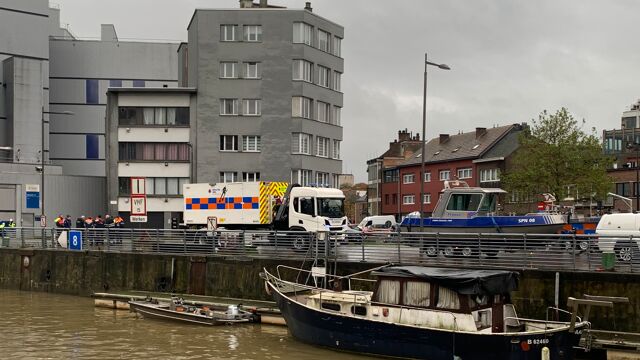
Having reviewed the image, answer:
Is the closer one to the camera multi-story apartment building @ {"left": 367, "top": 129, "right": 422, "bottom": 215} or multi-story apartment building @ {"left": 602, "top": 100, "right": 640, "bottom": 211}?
multi-story apartment building @ {"left": 602, "top": 100, "right": 640, "bottom": 211}

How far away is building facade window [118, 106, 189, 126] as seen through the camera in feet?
219

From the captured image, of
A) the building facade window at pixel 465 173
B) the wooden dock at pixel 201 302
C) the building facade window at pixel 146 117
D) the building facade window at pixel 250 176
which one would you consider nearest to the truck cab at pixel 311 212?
the wooden dock at pixel 201 302

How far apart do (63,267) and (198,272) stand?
976 cm

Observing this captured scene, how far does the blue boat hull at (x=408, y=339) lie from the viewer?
2162 cm

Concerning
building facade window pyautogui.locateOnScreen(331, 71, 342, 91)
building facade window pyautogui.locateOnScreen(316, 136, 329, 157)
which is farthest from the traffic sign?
building facade window pyautogui.locateOnScreen(331, 71, 342, 91)

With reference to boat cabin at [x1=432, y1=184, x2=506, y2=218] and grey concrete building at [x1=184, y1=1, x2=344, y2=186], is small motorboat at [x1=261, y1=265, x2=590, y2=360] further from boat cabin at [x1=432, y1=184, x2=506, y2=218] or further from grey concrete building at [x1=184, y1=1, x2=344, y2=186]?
grey concrete building at [x1=184, y1=1, x2=344, y2=186]

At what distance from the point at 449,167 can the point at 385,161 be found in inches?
823

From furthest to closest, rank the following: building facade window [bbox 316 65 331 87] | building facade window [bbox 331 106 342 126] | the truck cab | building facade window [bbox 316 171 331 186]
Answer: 1. building facade window [bbox 331 106 342 126]
2. building facade window [bbox 316 65 331 87]
3. building facade window [bbox 316 171 331 186]
4. the truck cab

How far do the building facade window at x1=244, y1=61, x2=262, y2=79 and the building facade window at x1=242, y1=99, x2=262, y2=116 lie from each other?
1845mm

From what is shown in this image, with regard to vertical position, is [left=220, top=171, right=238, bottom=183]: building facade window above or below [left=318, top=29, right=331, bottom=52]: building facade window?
below

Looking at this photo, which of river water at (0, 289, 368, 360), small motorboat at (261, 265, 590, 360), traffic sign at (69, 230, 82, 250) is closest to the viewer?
small motorboat at (261, 265, 590, 360)

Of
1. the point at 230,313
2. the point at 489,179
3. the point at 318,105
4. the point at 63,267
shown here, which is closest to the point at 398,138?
the point at 489,179

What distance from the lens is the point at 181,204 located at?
67.0 metres

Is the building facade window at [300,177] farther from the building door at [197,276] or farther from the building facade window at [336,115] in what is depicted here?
the building door at [197,276]
